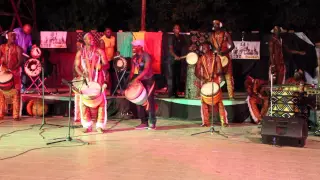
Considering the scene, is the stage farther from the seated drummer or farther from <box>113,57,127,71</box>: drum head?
the seated drummer

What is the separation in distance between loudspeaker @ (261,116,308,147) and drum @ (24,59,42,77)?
654 centimetres

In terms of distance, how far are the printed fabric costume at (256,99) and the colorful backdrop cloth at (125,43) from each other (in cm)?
365

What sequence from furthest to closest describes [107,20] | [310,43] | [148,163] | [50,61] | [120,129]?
[107,20], [50,61], [310,43], [120,129], [148,163]

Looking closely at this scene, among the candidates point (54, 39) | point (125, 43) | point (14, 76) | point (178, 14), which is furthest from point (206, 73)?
point (178, 14)

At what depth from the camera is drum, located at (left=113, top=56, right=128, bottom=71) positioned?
39.0 feet

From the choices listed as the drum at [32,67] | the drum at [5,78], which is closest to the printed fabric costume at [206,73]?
the drum at [5,78]

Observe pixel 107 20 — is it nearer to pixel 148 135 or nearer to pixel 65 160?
pixel 148 135

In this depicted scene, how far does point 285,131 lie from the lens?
25.8ft

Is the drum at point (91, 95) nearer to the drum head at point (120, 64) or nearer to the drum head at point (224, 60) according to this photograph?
the drum head at point (120, 64)

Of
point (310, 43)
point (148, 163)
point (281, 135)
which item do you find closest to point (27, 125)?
point (148, 163)

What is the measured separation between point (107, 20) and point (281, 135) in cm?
1381

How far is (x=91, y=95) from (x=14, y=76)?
2.77m

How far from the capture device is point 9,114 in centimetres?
1173

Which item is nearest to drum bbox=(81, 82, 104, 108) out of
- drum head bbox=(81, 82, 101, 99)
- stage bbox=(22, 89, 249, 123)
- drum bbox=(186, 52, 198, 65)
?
drum head bbox=(81, 82, 101, 99)
